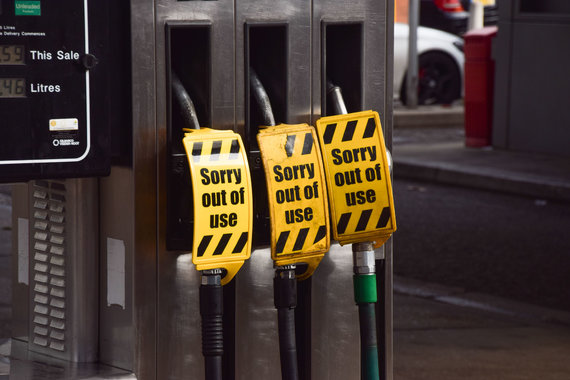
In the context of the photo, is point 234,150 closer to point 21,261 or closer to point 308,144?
point 308,144

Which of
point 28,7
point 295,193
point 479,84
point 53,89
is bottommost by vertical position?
point 479,84

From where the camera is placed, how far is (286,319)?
2938 millimetres

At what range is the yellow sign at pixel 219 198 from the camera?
2.79 meters

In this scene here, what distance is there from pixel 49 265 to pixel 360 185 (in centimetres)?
78

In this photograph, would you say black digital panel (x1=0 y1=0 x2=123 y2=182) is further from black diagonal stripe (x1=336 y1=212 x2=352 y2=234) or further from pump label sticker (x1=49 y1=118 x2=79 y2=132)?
black diagonal stripe (x1=336 y1=212 x2=352 y2=234)

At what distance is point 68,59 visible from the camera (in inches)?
105

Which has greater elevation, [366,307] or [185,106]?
[185,106]

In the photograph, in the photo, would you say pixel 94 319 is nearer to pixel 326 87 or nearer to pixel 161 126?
pixel 161 126

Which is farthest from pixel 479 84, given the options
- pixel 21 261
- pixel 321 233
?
pixel 321 233

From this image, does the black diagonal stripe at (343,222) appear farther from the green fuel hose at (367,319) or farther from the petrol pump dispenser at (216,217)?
the petrol pump dispenser at (216,217)

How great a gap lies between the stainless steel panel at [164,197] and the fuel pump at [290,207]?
113 mm

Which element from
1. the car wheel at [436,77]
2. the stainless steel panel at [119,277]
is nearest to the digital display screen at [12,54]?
the stainless steel panel at [119,277]

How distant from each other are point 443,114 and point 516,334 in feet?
31.1

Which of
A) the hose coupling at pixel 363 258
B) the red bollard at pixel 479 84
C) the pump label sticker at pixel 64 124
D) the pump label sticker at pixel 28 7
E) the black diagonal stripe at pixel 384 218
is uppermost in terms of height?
the pump label sticker at pixel 28 7
